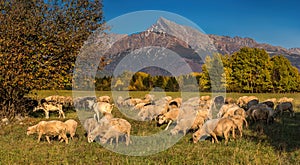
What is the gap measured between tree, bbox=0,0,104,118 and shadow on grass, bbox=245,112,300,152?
1325 centimetres

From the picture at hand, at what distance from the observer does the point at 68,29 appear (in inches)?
885

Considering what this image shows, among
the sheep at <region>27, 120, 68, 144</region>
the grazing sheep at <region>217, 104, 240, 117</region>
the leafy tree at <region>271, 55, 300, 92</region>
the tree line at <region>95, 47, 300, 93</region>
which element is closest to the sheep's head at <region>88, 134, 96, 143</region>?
the sheep at <region>27, 120, 68, 144</region>

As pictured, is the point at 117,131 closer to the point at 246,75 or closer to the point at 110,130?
the point at 110,130

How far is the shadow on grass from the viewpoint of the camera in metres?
12.3

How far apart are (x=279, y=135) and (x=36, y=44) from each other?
15.8 metres

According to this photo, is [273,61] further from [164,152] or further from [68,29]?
[164,152]

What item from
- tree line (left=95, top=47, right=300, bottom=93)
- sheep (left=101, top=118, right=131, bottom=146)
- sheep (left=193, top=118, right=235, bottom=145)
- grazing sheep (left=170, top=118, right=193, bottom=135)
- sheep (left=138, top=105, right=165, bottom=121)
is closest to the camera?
sheep (left=101, top=118, right=131, bottom=146)

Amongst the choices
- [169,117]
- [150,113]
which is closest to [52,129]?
[169,117]

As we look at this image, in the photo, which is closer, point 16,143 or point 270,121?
point 16,143

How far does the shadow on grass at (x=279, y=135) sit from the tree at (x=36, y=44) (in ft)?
43.5

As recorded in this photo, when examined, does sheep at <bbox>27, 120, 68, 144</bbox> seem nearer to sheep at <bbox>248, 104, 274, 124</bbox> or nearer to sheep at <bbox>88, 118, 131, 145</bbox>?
sheep at <bbox>88, 118, 131, 145</bbox>

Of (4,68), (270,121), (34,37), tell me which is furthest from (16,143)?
(270,121)

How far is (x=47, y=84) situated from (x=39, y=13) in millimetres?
4952

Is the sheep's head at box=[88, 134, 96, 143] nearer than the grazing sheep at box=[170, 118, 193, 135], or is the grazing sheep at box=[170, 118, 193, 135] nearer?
the sheep's head at box=[88, 134, 96, 143]
